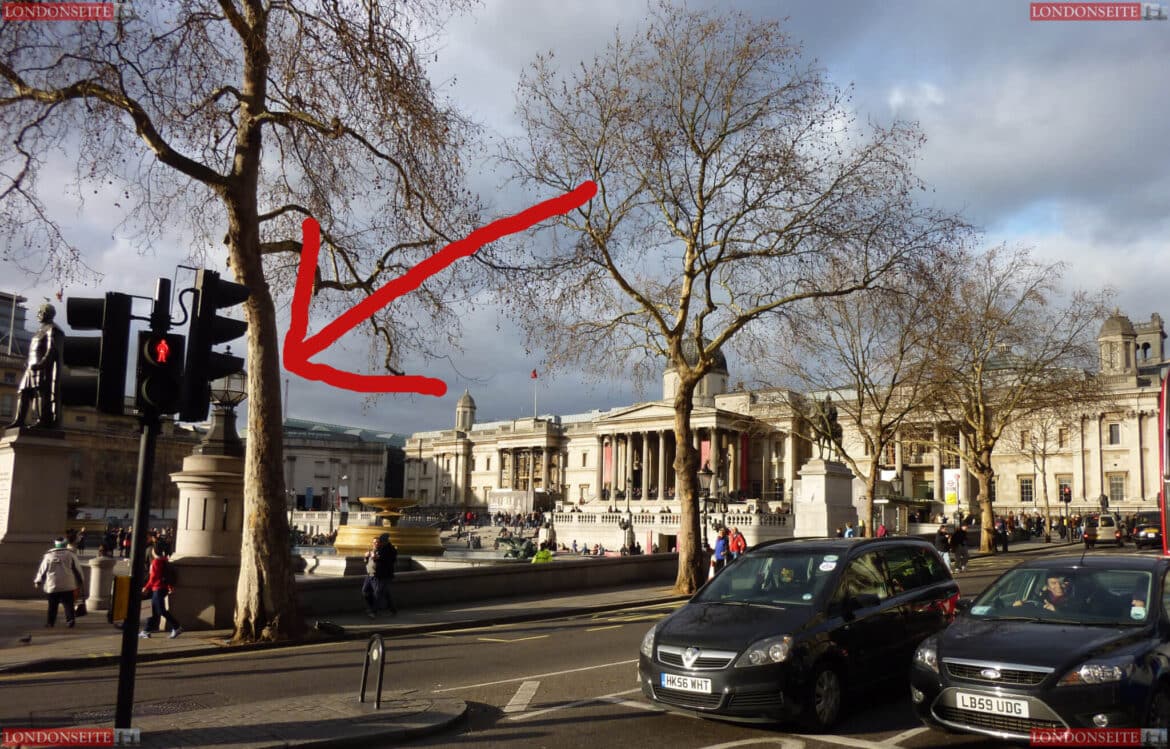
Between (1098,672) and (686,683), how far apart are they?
309cm

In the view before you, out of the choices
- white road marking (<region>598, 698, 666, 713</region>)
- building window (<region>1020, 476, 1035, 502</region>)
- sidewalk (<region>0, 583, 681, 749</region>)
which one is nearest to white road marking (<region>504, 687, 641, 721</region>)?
white road marking (<region>598, 698, 666, 713</region>)

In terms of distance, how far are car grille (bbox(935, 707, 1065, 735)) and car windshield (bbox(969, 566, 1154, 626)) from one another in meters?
1.32

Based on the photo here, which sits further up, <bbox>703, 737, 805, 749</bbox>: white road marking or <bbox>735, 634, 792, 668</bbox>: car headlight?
<bbox>735, 634, 792, 668</bbox>: car headlight

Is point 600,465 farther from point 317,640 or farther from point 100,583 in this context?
point 317,640

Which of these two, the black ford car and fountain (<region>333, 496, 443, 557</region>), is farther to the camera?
fountain (<region>333, 496, 443, 557</region>)

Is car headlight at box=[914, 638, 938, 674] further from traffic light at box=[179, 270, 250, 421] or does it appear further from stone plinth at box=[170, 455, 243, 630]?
stone plinth at box=[170, 455, 243, 630]

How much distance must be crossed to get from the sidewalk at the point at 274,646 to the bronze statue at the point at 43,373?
3.93 meters

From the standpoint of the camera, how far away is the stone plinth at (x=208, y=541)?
15.3 meters

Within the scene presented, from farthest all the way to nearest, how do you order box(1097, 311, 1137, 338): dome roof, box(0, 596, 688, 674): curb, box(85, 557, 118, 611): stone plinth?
box(1097, 311, 1137, 338): dome roof
box(85, 557, 118, 611): stone plinth
box(0, 596, 688, 674): curb

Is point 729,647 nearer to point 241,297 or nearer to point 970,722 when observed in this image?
point 970,722

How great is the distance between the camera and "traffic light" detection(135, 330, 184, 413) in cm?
673

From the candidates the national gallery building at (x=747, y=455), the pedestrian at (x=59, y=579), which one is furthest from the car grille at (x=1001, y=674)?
the national gallery building at (x=747, y=455)

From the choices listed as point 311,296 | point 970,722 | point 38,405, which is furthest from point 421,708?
point 38,405

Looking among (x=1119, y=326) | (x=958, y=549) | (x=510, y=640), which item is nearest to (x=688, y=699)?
(x=510, y=640)
